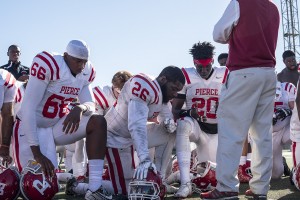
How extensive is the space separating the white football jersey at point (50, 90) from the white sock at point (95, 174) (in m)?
0.57

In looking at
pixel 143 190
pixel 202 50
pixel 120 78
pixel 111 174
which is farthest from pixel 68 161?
pixel 143 190

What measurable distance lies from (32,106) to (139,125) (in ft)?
2.99

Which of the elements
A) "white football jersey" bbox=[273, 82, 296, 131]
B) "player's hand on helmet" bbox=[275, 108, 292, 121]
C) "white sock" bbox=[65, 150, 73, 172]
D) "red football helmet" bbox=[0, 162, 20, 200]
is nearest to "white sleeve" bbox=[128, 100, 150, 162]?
"red football helmet" bbox=[0, 162, 20, 200]

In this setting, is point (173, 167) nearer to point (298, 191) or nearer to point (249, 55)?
point (298, 191)

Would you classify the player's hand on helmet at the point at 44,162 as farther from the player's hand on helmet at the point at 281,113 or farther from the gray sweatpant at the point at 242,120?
the player's hand on helmet at the point at 281,113

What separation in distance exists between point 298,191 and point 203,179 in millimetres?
902

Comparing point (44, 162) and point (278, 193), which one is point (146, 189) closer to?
point (44, 162)

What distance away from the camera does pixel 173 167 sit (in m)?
5.60

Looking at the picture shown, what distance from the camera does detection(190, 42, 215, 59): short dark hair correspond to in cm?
527

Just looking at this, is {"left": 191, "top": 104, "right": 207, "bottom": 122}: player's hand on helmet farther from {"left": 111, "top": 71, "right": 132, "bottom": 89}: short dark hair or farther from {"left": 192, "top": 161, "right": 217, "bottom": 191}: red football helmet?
{"left": 111, "top": 71, "right": 132, "bottom": 89}: short dark hair

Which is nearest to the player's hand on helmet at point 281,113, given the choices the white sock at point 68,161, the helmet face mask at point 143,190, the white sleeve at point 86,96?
the white sleeve at point 86,96

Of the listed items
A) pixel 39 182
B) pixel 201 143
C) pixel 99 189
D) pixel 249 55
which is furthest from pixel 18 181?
pixel 201 143

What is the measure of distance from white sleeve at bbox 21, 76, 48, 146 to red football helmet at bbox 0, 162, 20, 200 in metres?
0.29

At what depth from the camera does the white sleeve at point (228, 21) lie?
11.6 ft
